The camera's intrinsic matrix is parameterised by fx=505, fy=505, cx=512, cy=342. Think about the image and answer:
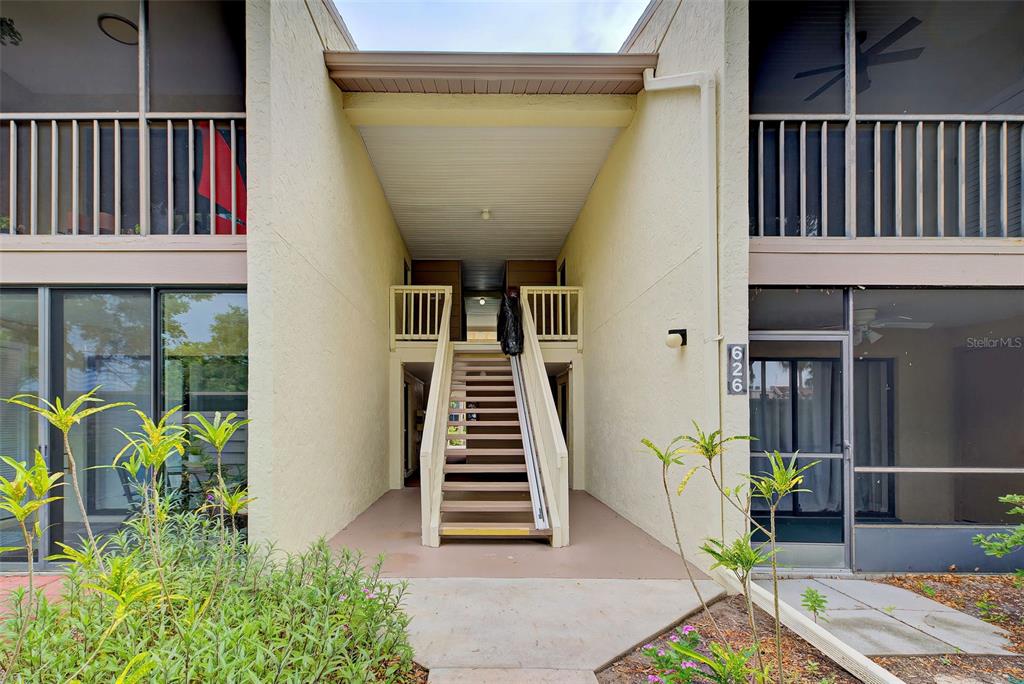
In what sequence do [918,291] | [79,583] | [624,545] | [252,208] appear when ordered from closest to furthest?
[79,583] → [252,208] → [918,291] → [624,545]

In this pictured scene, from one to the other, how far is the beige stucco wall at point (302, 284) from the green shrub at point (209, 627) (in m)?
0.97

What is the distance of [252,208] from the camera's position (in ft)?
12.1

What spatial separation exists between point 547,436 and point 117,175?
4.59 m

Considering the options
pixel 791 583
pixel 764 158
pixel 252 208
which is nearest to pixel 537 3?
pixel 764 158

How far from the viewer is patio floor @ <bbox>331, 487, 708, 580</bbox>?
3.93 m

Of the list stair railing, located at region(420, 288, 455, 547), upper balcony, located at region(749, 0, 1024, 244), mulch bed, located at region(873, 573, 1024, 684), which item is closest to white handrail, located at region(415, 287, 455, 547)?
stair railing, located at region(420, 288, 455, 547)

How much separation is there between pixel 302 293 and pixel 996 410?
5986 mm

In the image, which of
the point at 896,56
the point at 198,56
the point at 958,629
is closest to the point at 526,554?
the point at 958,629

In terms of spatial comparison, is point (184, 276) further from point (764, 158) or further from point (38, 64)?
point (764, 158)

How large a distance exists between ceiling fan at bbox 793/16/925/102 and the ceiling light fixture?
5760 mm

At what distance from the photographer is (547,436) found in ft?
18.1

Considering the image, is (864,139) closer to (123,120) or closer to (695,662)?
(695,662)

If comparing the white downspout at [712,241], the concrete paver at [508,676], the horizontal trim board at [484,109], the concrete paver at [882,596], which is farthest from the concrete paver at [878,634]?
the horizontal trim board at [484,109]

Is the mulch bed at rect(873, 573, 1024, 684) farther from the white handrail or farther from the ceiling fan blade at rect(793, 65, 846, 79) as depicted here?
the ceiling fan blade at rect(793, 65, 846, 79)
